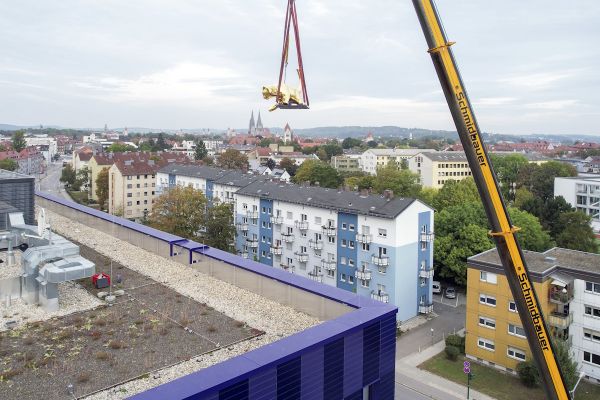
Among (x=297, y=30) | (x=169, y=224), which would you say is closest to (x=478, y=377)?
(x=297, y=30)

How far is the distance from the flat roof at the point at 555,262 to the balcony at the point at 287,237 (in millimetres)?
15456

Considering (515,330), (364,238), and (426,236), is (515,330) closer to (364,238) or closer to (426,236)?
(426,236)

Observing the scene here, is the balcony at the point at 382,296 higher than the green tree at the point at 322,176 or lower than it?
lower

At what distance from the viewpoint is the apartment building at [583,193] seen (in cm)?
6094

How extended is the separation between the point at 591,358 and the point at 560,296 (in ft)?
12.1

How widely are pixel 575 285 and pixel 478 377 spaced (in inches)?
264

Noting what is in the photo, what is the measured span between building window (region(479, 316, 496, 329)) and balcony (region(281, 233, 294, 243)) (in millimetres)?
16225

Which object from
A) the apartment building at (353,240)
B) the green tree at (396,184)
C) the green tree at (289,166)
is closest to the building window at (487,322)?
the apartment building at (353,240)

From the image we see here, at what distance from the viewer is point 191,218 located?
41.6 m

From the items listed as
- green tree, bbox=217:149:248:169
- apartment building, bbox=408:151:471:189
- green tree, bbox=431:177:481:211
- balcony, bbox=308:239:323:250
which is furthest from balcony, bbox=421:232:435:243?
green tree, bbox=217:149:248:169

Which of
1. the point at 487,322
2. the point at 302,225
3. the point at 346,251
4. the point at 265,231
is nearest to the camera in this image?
the point at 487,322

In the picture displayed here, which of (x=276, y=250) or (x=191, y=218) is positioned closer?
(x=276, y=250)

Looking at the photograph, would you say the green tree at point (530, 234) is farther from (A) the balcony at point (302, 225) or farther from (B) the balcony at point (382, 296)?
(A) the balcony at point (302, 225)

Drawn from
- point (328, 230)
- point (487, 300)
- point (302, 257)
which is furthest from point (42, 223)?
point (302, 257)
